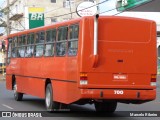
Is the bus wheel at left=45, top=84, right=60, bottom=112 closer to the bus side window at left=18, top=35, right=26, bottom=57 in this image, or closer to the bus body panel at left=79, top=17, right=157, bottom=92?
the bus body panel at left=79, top=17, right=157, bottom=92

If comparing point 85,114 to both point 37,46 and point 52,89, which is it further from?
point 37,46

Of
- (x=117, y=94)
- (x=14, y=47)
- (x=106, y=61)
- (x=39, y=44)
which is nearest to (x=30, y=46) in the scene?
(x=39, y=44)

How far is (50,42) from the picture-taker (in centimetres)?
1678

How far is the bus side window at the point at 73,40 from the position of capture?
47.8 ft

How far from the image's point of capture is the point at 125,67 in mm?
14391

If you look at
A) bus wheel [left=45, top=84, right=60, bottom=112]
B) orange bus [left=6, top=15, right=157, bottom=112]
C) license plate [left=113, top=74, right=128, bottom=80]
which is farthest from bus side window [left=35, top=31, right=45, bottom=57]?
Result: license plate [left=113, top=74, right=128, bottom=80]

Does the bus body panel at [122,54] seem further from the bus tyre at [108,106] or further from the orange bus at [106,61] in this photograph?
the bus tyre at [108,106]

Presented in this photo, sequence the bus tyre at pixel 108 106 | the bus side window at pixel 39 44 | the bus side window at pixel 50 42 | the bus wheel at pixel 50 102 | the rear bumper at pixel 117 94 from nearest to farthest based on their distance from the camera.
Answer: the rear bumper at pixel 117 94 → the bus wheel at pixel 50 102 → the bus tyre at pixel 108 106 → the bus side window at pixel 50 42 → the bus side window at pixel 39 44

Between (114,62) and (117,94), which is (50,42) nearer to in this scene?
(114,62)

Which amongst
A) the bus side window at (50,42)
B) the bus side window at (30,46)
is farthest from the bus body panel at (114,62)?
the bus side window at (30,46)

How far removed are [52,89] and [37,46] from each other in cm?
257

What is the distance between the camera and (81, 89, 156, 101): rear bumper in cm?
1385

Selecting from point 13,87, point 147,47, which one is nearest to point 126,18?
point 147,47

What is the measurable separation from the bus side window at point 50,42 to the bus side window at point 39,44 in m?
0.47
